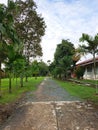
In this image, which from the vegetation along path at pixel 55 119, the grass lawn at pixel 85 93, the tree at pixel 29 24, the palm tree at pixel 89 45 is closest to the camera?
the vegetation along path at pixel 55 119

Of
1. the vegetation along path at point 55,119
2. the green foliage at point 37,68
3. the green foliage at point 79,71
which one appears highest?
the green foliage at point 37,68

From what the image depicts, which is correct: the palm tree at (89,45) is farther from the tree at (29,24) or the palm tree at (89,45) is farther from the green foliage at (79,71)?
the green foliage at (79,71)

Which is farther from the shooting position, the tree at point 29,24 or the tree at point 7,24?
the tree at point 29,24

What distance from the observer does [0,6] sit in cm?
1235

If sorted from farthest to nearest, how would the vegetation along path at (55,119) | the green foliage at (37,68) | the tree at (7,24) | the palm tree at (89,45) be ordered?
the green foliage at (37,68) < the palm tree at (89,45) < the tree at (7,24) < the vegetation along path at (55,119)

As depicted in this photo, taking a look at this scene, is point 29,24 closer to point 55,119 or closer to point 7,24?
point 7,24

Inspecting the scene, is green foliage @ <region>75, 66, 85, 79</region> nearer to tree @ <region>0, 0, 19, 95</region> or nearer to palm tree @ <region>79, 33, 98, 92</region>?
palm tree @ <region>79, 33, 98, 92</region>

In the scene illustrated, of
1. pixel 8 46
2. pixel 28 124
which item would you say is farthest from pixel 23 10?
pixel 28 124

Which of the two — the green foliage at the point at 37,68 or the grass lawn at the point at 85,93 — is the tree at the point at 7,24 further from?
the green foliage at the point at 37,68

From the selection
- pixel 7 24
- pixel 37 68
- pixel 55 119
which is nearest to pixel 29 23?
pixel 7 24

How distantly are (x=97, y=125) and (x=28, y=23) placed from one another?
872 inches

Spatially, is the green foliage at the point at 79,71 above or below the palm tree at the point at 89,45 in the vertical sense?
below

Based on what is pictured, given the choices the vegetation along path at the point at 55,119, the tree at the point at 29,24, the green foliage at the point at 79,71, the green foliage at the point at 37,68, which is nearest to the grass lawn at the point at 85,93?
the vegetation along path at the point at 55,119

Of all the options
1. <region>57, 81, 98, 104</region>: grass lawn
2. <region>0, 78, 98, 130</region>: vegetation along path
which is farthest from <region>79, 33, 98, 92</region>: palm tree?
<region>0, 78, 98, 130</region>: vegetation along path
